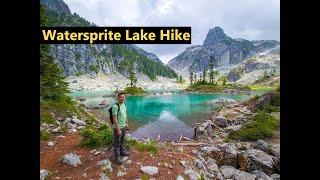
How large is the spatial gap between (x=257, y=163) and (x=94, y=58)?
1196 cm

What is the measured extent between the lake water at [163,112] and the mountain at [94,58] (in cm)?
150

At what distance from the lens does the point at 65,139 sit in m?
8.75

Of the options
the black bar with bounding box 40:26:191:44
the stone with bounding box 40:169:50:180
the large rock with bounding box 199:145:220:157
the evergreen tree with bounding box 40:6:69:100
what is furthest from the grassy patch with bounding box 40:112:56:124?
the black bar with bounding box 40:26:191:44

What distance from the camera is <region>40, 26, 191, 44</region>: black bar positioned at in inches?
215

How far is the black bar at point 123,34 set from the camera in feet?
17.9

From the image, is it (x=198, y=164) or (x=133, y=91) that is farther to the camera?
(x=133, y=91)

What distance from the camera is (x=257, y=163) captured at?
830cm

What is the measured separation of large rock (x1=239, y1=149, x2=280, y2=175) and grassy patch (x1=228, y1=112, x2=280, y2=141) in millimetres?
1845

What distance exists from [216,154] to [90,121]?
14.1 feet

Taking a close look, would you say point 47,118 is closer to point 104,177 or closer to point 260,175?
point 104,177

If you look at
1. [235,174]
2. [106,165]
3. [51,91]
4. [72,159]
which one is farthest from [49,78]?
[235,174]
